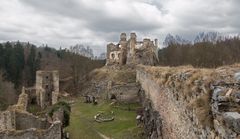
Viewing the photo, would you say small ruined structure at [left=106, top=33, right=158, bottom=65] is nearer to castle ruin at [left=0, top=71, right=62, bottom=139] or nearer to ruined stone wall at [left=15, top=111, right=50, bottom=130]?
castle ruin at [left=0, top=71, right=62, bottom=139]

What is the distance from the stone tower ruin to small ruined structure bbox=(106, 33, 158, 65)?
32.4 ft

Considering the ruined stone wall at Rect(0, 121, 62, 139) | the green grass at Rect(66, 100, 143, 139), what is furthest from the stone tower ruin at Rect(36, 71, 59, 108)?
the ruined stone wall at Rect(0, 121, 62, 139)

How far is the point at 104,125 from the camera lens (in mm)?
28562

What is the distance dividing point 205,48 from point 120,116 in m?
20.9

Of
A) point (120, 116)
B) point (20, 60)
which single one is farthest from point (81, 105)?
point (20, 60)

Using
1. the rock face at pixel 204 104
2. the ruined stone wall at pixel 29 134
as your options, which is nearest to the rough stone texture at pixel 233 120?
the rock face at pixel 204 104

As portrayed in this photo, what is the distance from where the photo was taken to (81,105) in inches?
1622

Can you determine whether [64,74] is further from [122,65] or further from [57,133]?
[57,133]

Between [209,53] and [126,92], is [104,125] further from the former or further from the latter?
[209,53]

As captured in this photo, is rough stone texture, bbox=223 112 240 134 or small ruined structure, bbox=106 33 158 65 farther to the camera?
small ruined structure, bbox=106 33 158 65

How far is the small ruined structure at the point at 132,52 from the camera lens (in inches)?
2237

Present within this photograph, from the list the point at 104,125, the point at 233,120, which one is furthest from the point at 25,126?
the point at 233,120

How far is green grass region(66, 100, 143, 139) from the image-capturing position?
973 inches

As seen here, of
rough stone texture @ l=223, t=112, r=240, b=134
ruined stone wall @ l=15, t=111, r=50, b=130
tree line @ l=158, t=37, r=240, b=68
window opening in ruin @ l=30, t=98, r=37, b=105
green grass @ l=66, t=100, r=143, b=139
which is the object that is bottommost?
window opening in ruin @ l=30, t=98, r=37, b=105
